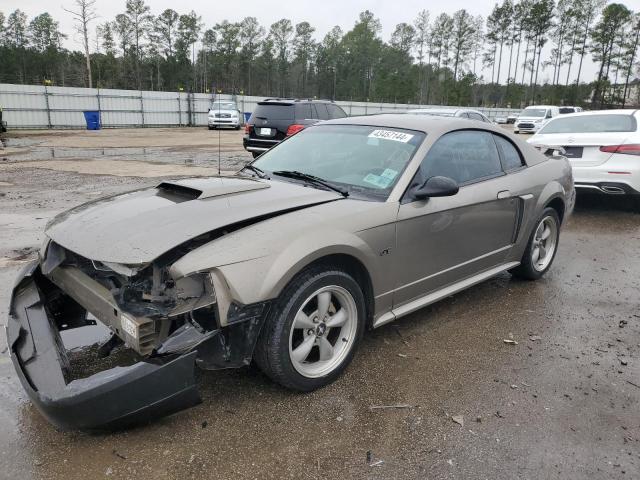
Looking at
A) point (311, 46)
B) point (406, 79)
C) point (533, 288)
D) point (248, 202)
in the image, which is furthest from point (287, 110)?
point (311, 46)

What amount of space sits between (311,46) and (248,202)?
311 feet

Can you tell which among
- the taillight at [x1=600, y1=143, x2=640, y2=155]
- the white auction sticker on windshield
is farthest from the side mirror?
the taillight at [x1=600, y1=143, x2=640, y2=155]

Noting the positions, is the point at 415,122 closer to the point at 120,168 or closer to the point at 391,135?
the point at 391,135

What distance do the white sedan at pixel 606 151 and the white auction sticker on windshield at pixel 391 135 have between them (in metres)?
4.57

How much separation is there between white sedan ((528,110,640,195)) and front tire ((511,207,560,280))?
284 centimetres

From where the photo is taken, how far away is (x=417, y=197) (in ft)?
10.8

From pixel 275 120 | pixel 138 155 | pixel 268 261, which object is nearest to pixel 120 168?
pixel 138 155

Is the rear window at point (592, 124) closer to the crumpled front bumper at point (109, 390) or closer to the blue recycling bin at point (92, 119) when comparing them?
the crumpled front bumper at point (109, 390)

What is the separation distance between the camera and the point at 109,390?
6.97 ft

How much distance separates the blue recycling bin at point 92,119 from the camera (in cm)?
2831

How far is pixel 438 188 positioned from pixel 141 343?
2049 millimetres

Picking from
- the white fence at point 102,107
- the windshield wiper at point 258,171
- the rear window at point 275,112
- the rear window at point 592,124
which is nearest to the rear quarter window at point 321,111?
the rear window at point 275,112

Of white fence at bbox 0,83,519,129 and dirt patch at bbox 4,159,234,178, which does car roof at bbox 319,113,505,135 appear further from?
white fence at bbox 0,83,519,129

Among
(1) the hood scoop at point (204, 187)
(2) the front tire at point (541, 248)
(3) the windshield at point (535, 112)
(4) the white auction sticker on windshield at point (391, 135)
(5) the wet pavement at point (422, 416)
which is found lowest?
(5) the wet pavement at point (422, 416)
